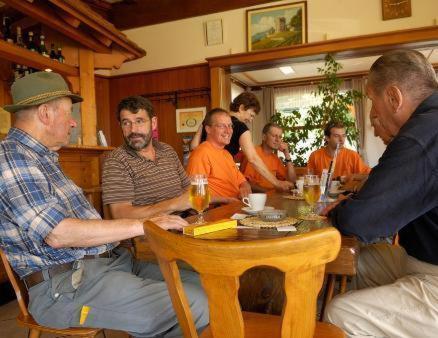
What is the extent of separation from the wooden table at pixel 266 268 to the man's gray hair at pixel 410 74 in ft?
1.73

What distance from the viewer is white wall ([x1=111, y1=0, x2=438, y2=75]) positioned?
397 centimetres

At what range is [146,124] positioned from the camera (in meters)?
1.97

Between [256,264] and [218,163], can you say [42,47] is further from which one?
Result: [256,264]

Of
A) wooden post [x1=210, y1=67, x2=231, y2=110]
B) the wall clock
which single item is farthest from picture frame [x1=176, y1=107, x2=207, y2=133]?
the wall clock

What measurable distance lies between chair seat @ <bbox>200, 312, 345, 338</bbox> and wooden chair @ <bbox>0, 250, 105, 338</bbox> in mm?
421

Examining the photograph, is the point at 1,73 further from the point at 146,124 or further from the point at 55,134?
the point at 55,134

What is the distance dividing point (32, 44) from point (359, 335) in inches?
158

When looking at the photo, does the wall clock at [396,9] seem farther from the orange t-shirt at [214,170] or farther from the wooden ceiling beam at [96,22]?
the orange t-shirt at [214,170]

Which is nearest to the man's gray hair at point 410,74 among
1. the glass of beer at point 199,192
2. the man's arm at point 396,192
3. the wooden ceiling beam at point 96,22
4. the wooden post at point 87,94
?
the man's arm at point 396,192

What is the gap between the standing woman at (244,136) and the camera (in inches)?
117

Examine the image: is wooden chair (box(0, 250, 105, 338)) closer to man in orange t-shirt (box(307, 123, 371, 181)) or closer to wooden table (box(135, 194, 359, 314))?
wooden table (box(135, 194, 359, 314))

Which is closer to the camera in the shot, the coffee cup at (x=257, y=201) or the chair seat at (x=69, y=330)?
the chair seat at (x=69, y=330)

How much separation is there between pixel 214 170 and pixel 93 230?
4.26 ft

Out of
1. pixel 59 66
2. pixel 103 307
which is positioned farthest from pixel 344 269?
pixel 59 66
